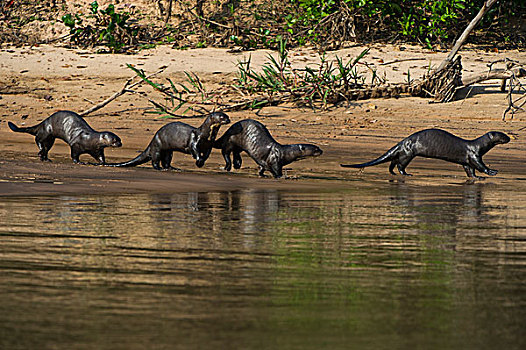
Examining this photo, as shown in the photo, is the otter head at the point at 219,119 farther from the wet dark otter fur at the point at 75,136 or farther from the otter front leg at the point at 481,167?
the otter front leg at the point at 481,167

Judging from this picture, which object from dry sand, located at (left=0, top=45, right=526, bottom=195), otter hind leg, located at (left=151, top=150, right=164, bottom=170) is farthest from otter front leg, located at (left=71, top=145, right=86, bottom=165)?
otter hind leg, located at (left=151, top=150, right=164, bottom=170)

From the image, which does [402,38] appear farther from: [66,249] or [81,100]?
[66,249]

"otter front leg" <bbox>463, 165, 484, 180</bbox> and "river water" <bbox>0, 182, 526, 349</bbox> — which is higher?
"otter front leg" <bbox>463, 165, 484, 180</bbox>

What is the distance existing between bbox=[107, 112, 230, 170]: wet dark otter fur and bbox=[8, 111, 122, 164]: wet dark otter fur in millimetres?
263

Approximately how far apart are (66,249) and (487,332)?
2319 millimetres

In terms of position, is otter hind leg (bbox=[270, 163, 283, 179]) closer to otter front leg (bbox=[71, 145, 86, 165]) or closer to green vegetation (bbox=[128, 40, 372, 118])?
otter front leg (bbox=[71, 145, 86, 165])

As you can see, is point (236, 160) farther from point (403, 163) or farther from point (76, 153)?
point (403, 163)

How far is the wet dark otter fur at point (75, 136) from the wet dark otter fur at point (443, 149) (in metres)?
2.54

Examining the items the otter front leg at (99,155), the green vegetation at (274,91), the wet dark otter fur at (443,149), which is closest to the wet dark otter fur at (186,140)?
the otter front leg at (99,155)

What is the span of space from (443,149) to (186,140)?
9.03 feet

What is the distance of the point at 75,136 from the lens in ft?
31.7

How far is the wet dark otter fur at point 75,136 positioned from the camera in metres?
9.55

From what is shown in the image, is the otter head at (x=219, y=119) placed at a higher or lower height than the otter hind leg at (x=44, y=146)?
higher

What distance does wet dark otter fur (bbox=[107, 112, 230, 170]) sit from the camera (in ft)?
30.9
